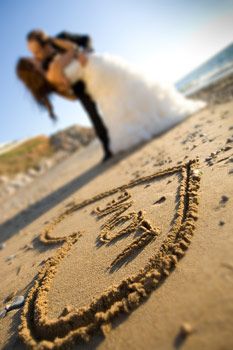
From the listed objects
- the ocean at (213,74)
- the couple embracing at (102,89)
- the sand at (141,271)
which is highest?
the couple embracing at (102,89)

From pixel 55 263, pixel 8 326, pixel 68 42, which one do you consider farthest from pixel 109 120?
pixel 8 326

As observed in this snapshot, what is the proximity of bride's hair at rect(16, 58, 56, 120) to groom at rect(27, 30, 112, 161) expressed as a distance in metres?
0.24

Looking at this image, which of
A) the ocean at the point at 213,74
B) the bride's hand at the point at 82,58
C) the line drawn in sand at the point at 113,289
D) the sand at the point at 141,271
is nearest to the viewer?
the sand at the point at 141,271

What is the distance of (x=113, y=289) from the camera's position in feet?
6.33

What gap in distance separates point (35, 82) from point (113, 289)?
593 centimetres

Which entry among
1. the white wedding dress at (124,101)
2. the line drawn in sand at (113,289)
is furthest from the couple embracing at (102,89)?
the line drawn in sand at (113,289)

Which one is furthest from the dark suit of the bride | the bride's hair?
the bride's hair

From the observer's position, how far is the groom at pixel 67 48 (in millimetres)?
6746

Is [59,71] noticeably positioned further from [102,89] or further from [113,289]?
[113,289]

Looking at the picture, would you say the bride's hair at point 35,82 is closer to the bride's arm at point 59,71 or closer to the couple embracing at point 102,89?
the couple embracing at point 102,89

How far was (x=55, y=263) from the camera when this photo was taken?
2.75 meters

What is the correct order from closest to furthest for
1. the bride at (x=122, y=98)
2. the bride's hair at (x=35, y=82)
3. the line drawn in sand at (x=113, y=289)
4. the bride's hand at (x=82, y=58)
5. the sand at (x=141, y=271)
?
the sand at (x=141, y=271), the line drawn in sand at (x=113, y=289), the bride's hair at (x=35, y=82), the bride's hand at (x=82, y=58), the bride at (x=122, y=98)

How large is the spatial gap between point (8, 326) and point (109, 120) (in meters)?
5.71

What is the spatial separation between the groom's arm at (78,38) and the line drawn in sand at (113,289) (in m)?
5.49
